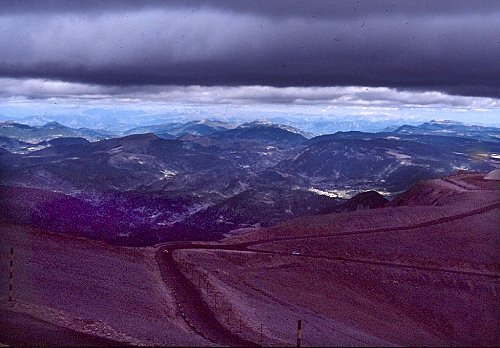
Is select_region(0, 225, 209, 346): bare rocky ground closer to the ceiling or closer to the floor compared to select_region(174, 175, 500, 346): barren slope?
closer to the ceiling

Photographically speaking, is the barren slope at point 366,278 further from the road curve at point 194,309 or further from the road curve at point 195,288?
the road curve at point 194,309

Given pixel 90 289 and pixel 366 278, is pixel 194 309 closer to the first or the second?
pixel 90 289

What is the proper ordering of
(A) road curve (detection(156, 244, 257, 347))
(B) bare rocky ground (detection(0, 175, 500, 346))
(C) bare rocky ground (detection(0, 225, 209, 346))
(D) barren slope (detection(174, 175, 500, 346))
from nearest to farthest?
(C) bare rocky ground (detection(0, 225, 209, 346)) < (A) road curve (detection(156, 244, 257, 347)) < (B) bare rocky ground (detection(0, 175, 500, 346)) < (D) barren slope (detection(174, 175, 500, 346))

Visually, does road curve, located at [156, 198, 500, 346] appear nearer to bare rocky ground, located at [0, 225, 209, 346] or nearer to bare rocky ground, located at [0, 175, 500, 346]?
bare rocky ground, located at [0, 175, 500, 346]

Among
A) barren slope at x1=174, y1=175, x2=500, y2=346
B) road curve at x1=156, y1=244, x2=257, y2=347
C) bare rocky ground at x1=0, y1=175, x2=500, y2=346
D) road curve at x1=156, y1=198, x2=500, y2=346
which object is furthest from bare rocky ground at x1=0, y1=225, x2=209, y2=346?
barren slope at x1=174, y1=175, x2=500, y2=346

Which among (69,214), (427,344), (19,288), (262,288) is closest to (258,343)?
(427,344)

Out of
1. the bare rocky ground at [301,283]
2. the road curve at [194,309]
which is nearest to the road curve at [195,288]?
the road curve at [194,309]

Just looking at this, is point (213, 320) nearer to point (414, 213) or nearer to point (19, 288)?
point (19, 288)

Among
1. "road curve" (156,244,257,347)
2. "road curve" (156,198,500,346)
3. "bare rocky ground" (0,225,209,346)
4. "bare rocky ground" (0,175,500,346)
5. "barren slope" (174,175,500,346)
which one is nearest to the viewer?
"bare rocky ground" (0,225,209,346)

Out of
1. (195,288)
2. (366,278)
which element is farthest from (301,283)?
(195,288)

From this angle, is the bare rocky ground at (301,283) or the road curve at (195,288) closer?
the road curve at (195,288)
